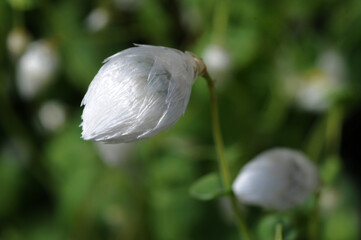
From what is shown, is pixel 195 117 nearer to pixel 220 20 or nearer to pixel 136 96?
pixel 220 20

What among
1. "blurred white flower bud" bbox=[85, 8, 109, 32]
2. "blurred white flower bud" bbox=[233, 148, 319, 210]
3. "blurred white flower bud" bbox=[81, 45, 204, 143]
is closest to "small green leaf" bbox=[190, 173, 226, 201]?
"blurred white flower bud" bbox=[233, 148, 319, 210]

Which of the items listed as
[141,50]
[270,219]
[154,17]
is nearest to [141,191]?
[154,17]

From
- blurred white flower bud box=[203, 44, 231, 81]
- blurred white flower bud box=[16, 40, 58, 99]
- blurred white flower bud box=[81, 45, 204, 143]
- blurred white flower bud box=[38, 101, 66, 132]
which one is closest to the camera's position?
blurred white flower bud box=[81, 45, 204, 143]

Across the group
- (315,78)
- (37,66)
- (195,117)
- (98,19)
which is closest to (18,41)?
(37,66)

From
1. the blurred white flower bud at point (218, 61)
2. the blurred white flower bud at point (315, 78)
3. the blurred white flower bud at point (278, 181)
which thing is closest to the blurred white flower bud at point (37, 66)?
the blurred white flower bud at point (218, 61)

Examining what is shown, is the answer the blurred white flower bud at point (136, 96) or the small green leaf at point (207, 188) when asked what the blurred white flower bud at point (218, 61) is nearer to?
the small green leaf at point (207, 188)

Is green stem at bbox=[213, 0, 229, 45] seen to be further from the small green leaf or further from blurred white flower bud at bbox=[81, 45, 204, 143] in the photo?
blurred white flower bud at bbox=[81, 45, 204, 143]
